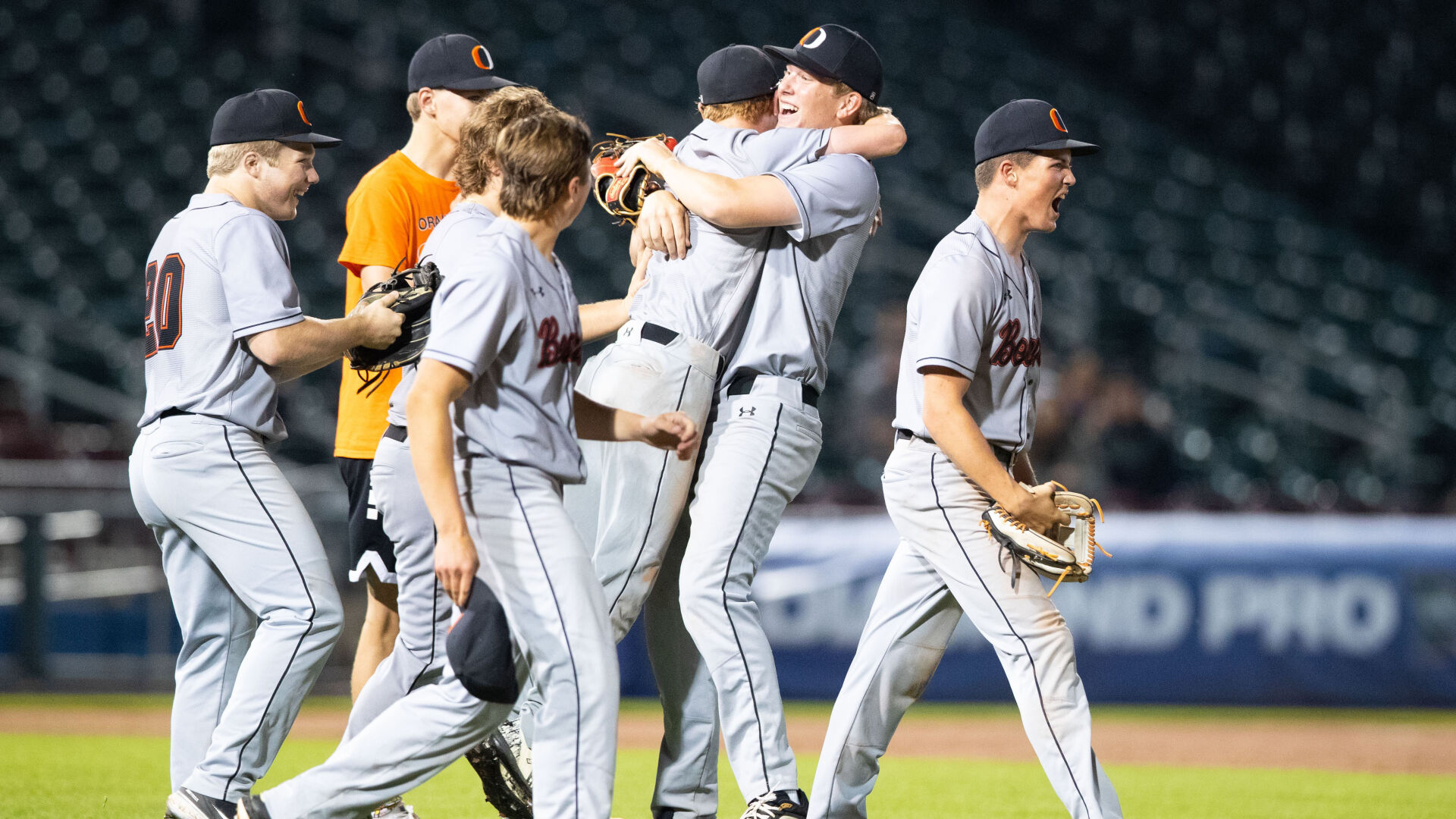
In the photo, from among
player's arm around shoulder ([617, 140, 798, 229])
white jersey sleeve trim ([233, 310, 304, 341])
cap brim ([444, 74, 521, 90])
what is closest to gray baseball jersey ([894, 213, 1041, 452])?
player's arm around shoulder ([617, 140, 798, 229])

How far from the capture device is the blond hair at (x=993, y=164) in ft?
12.3

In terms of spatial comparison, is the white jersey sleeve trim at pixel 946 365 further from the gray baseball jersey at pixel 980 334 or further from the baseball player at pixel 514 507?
the baseball player at pixel 514 507

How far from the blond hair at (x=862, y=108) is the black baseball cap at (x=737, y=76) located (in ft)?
0.58

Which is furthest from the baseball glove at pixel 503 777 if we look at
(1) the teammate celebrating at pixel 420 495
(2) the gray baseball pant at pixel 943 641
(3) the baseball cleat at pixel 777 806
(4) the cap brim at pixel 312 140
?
(4) the cap brim at pixel 312 140

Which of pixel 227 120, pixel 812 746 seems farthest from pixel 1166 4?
pixel 227 120

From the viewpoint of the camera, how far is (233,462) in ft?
11.9

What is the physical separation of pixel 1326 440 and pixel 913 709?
598cm

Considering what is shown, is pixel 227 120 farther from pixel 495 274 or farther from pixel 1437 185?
pixel 1437 185

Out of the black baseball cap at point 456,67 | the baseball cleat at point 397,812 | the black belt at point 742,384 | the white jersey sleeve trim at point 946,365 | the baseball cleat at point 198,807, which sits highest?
the black baseball cap at point 456,67

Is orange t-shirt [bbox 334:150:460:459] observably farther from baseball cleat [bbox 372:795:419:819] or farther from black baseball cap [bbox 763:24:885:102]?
black baseball cap [bbox 763:24:885:102]

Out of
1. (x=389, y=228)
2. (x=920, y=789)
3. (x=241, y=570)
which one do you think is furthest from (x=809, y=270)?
(x=920, y=789)

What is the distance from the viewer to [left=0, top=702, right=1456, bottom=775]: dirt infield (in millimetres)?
7059

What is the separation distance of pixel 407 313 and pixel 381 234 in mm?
750

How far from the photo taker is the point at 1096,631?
8.62 m
